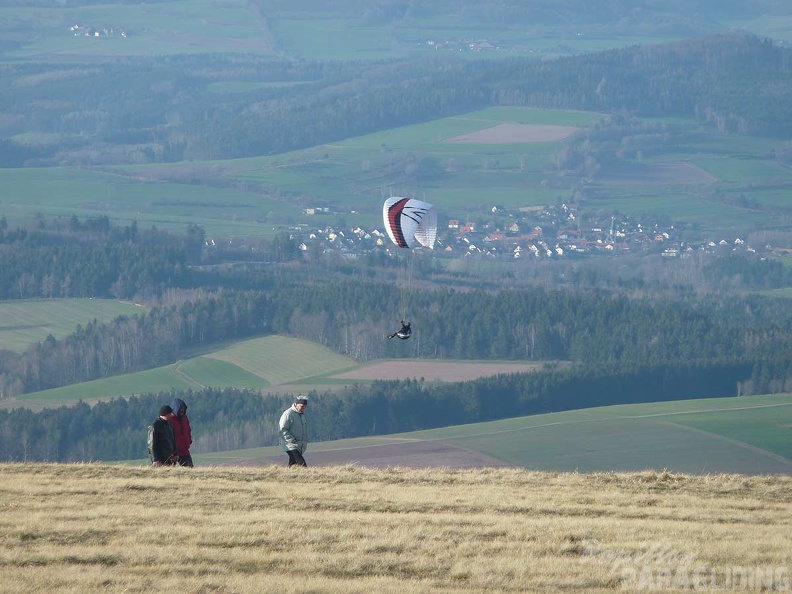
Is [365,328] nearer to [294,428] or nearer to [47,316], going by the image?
[47,316]

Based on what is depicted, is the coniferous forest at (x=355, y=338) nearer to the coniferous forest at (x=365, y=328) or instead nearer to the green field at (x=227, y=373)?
the coniferous forest at (x=365, y=328)

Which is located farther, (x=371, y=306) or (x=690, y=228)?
(x=690, y=228)

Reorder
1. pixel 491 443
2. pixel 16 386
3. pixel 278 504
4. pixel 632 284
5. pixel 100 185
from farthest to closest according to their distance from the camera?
pixel 100 185 < pixel 632 284 < pixel 16 386 < pixel 491 443 < pixel 278 504

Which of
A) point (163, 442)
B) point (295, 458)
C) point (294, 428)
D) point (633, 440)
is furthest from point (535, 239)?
point (163, 442)

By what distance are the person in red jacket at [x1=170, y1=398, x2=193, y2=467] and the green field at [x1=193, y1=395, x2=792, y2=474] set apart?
3456 centimetres

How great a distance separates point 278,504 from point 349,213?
168087mm

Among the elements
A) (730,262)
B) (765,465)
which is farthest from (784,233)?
(765,465)

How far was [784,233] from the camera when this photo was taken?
587 feet

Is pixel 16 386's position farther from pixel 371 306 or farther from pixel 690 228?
pixel 690 228

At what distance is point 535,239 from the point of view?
18325 centimetres

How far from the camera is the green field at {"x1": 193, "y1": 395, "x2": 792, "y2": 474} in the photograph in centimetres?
6138

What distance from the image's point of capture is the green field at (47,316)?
107438mm

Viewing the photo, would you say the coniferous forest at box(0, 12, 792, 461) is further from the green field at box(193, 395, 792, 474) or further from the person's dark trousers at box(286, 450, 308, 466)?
the person's dark trousers at box(286, 450, 308, 466)

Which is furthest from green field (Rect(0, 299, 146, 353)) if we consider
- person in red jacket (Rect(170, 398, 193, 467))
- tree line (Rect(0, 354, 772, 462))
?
person in red jacket (Rect(170, 398, 193, 467))
